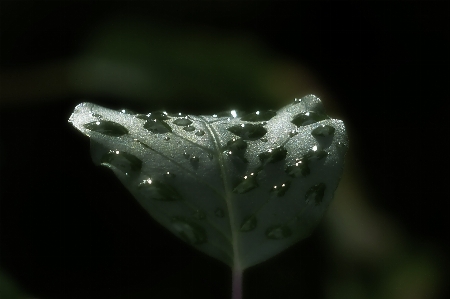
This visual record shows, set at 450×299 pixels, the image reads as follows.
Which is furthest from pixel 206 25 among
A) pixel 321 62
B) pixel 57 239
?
pixel 57 239

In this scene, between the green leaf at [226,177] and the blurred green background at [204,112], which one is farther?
the blurred green background at [204,112]

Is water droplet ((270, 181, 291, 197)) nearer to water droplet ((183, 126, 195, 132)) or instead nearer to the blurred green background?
water droplet ((183, 126, 195, 132))

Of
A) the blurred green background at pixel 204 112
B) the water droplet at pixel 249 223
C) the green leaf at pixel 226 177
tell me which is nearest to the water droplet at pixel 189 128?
the green leaf at pixel 226 177

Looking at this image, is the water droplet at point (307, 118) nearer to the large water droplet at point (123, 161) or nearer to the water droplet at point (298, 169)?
the water droplet at point (298, 169)

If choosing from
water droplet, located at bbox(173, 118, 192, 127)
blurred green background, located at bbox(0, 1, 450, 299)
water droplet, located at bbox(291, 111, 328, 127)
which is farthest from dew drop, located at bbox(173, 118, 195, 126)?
blurred green background, located at bbox(0, 1, 450, 299)

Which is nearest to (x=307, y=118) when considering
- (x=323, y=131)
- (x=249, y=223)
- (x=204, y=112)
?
(x=323, y=131)

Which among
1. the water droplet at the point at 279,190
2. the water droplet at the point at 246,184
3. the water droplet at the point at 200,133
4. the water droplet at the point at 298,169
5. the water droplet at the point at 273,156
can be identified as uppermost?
the water droplet at the point at 200,133
